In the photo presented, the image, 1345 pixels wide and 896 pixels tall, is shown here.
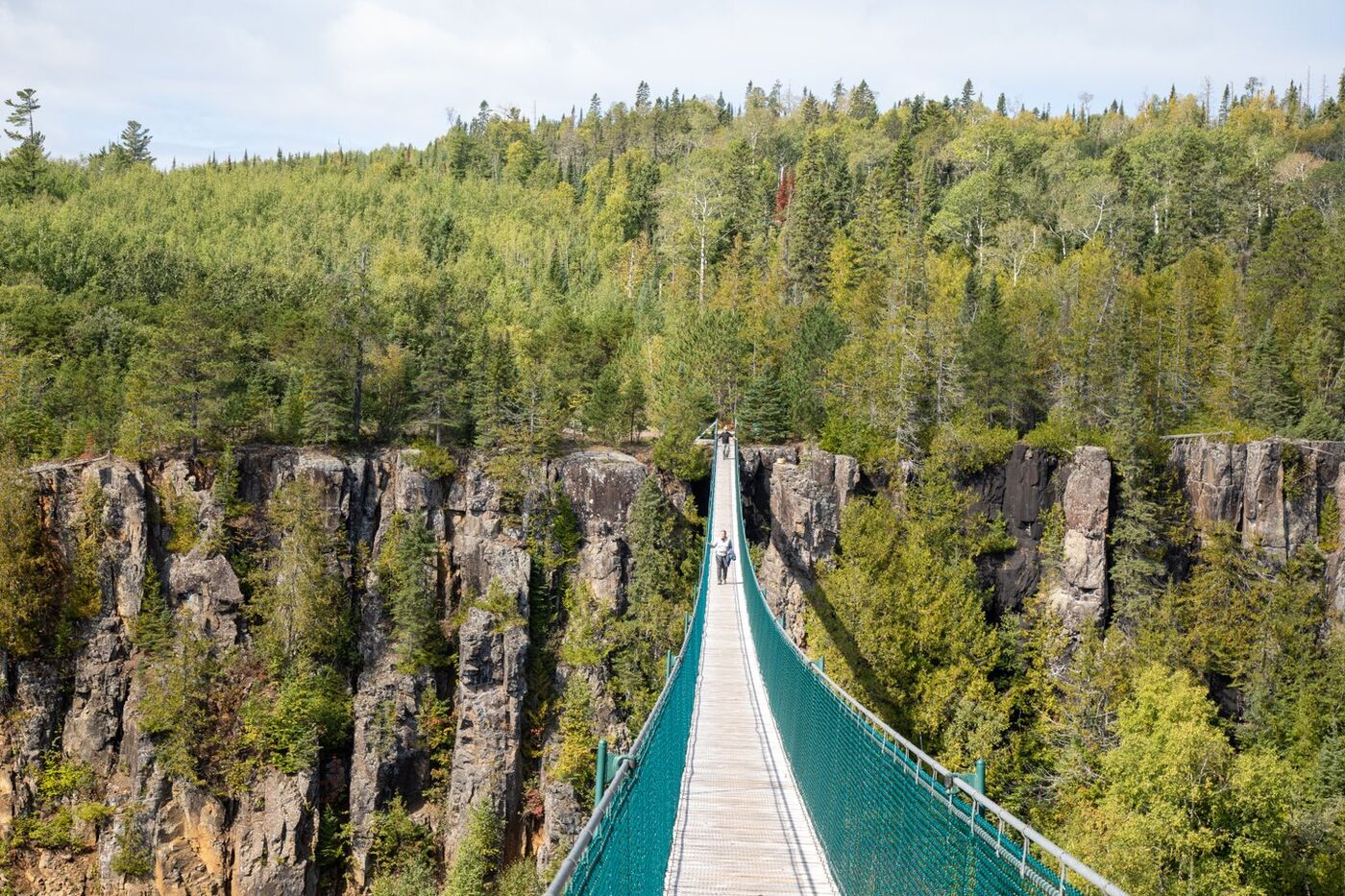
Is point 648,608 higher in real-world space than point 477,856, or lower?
higher

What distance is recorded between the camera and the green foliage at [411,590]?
2914 centimetres

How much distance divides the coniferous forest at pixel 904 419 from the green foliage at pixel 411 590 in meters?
0.16

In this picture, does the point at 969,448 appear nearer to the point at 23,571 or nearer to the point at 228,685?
the point at 228,685

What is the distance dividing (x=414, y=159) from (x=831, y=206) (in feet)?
143

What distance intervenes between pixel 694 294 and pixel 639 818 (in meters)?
42.3

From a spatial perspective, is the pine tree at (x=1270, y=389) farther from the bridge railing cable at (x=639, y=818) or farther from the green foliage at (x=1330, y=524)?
the bridge railing cable at (x=639, y=818)

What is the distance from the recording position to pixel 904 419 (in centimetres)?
3247

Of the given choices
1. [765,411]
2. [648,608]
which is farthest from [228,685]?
[765,411]

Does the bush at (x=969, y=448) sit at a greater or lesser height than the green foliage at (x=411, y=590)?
greater

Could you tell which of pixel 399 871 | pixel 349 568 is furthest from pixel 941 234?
pixel 399 871

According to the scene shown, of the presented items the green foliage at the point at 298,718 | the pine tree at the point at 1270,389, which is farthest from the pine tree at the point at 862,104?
the green foliage at the point at 298,718

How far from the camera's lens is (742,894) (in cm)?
600

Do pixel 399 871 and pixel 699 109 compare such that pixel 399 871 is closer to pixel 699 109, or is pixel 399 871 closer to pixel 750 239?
pixel 750 239

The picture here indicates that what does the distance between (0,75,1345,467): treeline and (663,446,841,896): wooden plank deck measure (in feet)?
66.8
